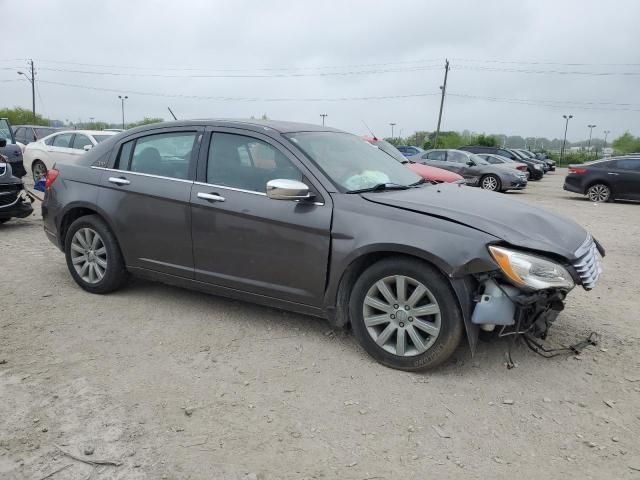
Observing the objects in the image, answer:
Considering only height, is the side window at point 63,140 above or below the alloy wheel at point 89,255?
above

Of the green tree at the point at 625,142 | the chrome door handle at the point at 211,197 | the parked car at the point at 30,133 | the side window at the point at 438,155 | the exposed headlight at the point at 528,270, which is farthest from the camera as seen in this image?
the green tree at the point at 625,142

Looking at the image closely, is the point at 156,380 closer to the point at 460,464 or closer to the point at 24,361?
the point at 24,361

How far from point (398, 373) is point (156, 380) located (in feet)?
5.13

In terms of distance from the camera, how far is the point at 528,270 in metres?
3.27

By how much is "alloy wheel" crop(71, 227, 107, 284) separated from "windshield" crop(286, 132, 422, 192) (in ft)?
6.95

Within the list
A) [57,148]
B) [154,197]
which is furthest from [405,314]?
[57,148]

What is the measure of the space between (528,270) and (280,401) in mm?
1677

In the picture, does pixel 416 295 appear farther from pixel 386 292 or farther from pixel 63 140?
pixel 63 140

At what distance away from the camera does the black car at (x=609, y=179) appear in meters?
15.7

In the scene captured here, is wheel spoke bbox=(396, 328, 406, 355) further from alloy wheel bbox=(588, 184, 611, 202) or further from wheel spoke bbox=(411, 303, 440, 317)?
alloy wheel bbox=(588, 184, 611, 202)

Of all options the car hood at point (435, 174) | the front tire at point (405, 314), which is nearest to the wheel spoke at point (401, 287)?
the front tire at point (405, 314)

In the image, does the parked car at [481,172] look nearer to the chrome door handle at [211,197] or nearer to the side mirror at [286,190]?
the chrome door handle at [211,197]

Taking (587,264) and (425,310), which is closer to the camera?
(425,310)

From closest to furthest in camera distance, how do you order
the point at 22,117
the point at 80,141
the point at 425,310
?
the point at 425,310 < the point at 80,141 < the point at 22,117
